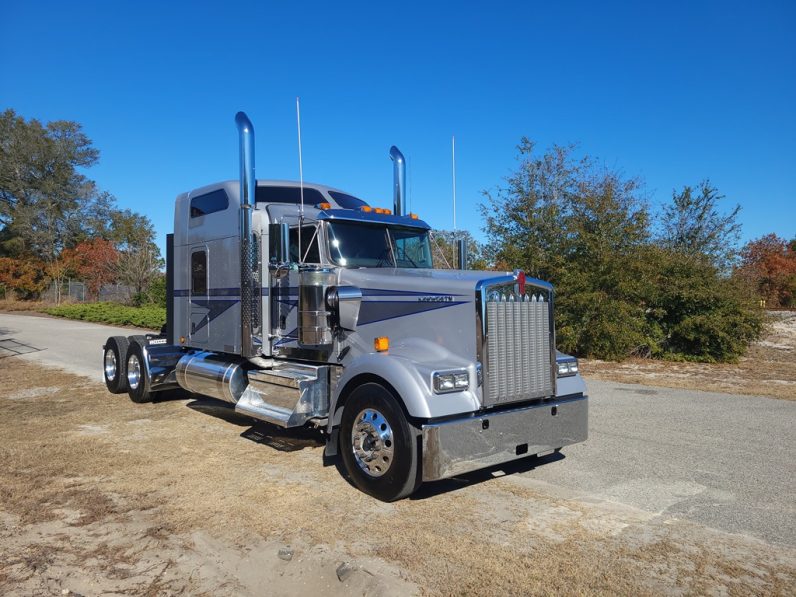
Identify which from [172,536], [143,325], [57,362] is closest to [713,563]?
[172,536]

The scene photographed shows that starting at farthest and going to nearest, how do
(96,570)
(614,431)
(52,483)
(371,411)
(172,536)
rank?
1. (614,431)
2. (52,483)
3. (371,411)
4. (172,536)
5. (96,570)

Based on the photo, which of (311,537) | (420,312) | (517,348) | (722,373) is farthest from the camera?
(722,373)

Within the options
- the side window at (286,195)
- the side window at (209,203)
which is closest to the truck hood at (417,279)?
the side window at (286,195)

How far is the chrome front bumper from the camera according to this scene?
15.5ft

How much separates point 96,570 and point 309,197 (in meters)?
4.99

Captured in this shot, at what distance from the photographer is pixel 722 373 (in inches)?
517

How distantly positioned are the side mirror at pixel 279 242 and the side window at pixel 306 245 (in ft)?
0.54

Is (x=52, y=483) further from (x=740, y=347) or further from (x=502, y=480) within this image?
(x=740, y=347)

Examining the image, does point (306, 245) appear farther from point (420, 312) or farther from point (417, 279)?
point (420, 312)

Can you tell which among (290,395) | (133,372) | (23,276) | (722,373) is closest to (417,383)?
(290,395)

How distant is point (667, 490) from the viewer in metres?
5.48

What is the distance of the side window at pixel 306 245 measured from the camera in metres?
6.55

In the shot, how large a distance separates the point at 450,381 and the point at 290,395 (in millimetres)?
2112

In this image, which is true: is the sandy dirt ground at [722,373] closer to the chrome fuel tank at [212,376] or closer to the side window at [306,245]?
the chrome fuel tank at [212,376]
